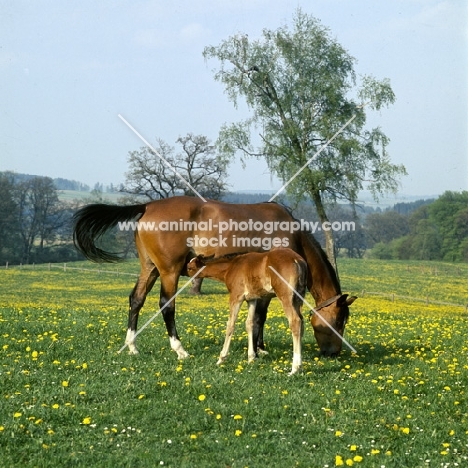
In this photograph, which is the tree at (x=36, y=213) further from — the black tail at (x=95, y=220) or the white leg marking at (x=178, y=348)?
the white leg marking at (x=178, y=348)

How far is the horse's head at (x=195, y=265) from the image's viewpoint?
1069cm

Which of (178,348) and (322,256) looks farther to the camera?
(322,256)

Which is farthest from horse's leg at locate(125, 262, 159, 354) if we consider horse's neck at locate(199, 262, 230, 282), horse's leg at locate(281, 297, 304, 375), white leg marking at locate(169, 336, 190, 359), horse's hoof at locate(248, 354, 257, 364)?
horse's leg at locate(281, 297, 304, 375)

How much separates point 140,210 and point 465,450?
7100 millimetres

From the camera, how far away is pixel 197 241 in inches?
452

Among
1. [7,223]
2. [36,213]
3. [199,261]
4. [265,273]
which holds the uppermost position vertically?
[36,213]

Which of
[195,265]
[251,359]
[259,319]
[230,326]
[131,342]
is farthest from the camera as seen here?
[259,319]

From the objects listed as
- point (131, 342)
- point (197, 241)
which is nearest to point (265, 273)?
point (197, 241)

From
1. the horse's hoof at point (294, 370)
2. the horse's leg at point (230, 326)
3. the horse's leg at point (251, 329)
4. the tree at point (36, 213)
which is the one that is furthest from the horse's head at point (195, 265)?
the tree at point (36, 213)

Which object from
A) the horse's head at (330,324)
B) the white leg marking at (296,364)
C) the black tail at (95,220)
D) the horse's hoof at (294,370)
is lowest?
the horse's hoof at (294,370)

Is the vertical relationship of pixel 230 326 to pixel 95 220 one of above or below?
below

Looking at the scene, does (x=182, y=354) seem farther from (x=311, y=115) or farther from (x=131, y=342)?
(x=311, y=115)

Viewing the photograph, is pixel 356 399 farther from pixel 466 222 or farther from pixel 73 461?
pixel 466 222

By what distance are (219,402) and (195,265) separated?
10.8 feet
